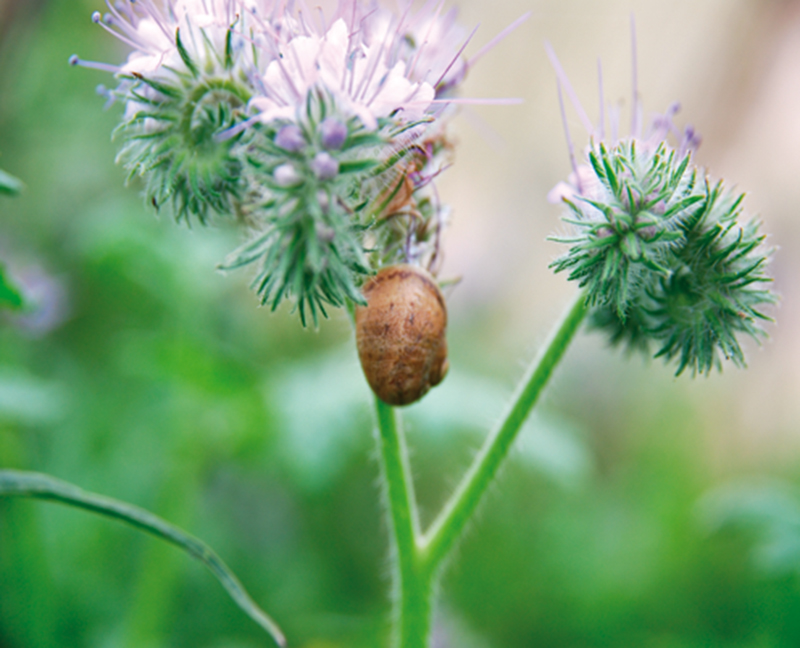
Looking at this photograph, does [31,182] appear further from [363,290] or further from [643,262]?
[643,262]

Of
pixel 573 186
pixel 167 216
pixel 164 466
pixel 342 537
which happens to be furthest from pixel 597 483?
pixel 573 186

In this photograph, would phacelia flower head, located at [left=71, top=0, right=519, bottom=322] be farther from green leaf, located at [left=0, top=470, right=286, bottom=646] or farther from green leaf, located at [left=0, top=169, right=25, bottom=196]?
green leaf, located at [left=0, top=470, right=286, bottom=646]

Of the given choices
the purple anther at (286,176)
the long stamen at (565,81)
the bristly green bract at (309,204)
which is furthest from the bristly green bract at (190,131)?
the long stamen at (565,81)

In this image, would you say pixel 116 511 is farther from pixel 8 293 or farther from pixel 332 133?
pixel 332 133

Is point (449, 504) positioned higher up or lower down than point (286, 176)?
lower down

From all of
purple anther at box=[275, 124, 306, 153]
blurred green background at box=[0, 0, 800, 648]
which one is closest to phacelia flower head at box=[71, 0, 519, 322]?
purple anther at box=[275, 124, 306, 153]

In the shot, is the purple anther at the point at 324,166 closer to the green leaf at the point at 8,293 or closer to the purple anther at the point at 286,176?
the purple anther at the point at 286,176

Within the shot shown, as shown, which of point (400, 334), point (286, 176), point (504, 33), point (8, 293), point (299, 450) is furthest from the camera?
point (299, 450)

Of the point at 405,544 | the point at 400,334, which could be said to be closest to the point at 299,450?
the point at 405,544
